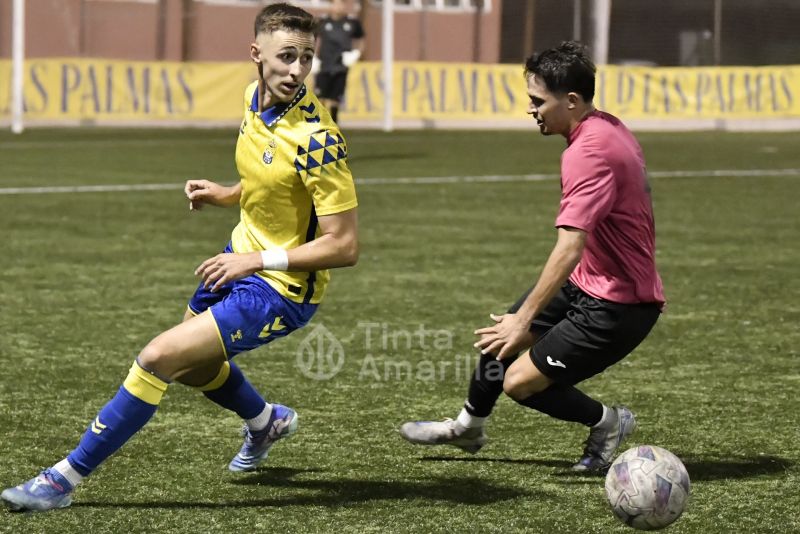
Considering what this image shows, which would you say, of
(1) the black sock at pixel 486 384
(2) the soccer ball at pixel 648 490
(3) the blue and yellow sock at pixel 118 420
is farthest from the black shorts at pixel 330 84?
(2) the soccer ball at pixel 648 490

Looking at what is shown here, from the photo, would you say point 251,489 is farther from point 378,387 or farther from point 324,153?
point 378,387

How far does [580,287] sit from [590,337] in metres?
0.19

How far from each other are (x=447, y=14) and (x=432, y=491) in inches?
1159

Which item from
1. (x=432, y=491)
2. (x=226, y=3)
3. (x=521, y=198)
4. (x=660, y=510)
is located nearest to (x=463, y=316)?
(x=432, y=491)

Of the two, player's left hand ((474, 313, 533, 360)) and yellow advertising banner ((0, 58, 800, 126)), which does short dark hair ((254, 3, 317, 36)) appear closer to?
player's left hand ((474, 313, 533, 360))

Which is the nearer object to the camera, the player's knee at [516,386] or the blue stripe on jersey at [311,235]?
the blue stripe on jersey at [311,235]

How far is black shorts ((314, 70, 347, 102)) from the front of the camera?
925 inches

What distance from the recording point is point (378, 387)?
23.2 feet

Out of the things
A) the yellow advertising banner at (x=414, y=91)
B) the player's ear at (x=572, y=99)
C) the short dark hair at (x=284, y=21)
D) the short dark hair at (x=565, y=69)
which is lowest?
the yellow advertising banner at (x=414, y=91)

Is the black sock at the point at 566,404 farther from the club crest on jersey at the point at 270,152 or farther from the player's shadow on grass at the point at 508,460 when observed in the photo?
the club crest on jersey at the point at 270,152

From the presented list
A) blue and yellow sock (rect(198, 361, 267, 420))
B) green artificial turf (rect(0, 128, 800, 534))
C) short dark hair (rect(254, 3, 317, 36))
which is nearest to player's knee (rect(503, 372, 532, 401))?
green artificial turf (rect(0, 128, 800, 534))

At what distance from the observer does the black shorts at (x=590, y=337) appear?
5.26m

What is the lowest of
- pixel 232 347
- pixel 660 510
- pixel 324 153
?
pixel 660 510

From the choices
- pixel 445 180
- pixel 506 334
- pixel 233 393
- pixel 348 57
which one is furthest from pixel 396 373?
pixel 348 57
